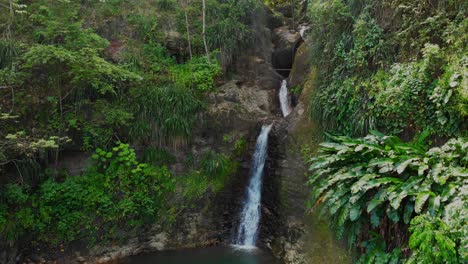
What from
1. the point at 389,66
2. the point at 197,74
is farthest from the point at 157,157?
the point at 389,66

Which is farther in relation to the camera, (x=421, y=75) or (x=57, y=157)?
(x=57, y=157)

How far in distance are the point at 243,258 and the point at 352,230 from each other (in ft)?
10.5

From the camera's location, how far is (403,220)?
14.8ft

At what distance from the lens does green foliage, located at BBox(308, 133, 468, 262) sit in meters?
4.12

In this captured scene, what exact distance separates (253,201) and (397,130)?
4.10m

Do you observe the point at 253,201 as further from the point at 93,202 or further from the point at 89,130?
the point at 89,130

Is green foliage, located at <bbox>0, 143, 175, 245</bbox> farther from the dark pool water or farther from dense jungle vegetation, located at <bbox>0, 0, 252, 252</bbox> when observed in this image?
the dark pool water

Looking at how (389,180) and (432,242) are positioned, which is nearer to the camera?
(432,242)

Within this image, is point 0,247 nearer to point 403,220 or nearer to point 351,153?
point 351,153

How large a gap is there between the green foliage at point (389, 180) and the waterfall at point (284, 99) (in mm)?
4570

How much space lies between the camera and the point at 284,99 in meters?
10.3

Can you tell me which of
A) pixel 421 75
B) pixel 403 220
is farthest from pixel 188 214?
pixel 421 75

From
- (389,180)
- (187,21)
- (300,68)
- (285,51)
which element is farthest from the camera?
(285,51)

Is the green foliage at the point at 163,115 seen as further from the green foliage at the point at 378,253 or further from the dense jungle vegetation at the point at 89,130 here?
the green foliage at the point at 378,253
